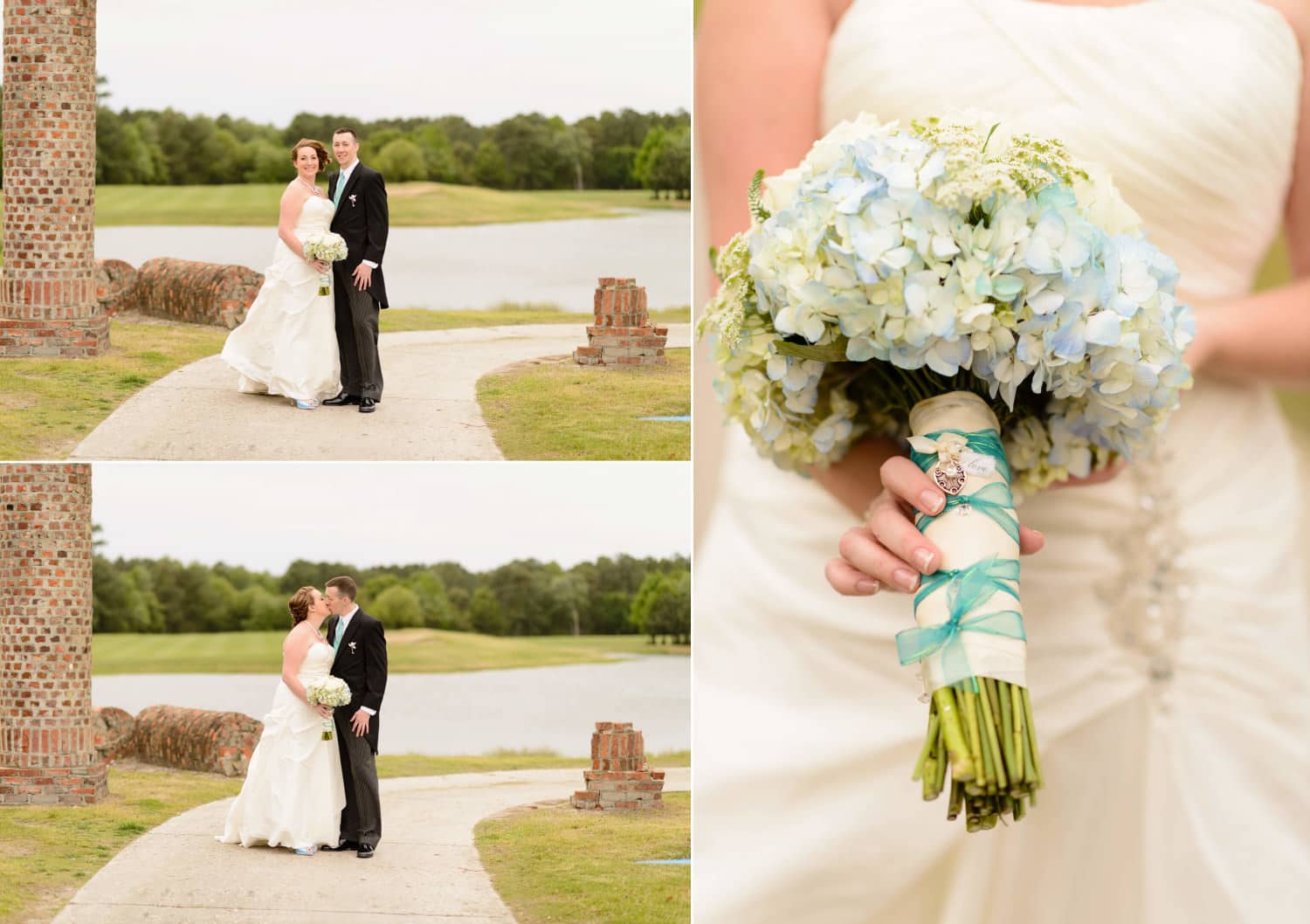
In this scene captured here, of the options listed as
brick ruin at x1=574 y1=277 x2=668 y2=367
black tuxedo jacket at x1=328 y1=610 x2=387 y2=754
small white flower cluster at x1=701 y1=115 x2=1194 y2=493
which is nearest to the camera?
small white flower cluster at x1=701 y1=115 x2=1194 y2=493

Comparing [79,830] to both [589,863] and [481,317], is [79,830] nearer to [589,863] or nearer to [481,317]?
[589,863]

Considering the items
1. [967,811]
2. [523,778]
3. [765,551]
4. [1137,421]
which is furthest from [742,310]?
[523,778]

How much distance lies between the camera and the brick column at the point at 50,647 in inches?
173

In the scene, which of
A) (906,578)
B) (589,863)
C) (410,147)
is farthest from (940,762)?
(410,147)

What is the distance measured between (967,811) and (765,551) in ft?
3.98

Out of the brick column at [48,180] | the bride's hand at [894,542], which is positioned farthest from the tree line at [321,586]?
the bride's hand at [894,542]

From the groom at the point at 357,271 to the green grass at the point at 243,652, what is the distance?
2.75 feet

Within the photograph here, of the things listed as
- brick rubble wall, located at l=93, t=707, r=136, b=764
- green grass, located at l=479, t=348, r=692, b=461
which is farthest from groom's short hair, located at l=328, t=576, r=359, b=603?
brick rubble wall, located at l=93, t=707, r=136, b=764

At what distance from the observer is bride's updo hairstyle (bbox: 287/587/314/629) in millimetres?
4391

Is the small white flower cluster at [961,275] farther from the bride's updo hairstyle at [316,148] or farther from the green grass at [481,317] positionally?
the bride's updo hairstyle at [316,148]

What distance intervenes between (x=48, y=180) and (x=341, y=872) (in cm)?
245

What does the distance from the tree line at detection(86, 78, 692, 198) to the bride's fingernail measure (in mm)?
2224

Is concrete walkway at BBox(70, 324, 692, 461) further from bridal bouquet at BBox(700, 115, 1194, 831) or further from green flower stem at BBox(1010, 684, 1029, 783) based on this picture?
green flower stem at BBox(1010, 684, 1029, 783)

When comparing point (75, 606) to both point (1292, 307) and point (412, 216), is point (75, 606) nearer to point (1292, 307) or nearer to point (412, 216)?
point (412, 216)
